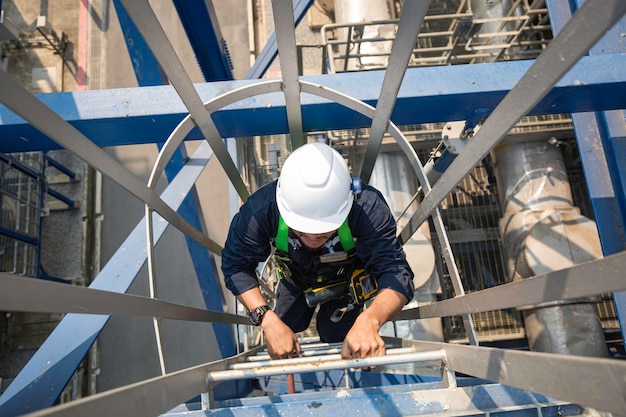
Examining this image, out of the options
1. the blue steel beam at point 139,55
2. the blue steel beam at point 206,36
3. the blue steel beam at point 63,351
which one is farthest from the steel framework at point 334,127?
the blue steel beam at point 206,36

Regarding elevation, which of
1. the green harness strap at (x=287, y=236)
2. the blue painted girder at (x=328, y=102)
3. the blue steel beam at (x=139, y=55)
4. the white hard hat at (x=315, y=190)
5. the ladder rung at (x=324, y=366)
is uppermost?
the blue steel beam at (x=139, y=55)

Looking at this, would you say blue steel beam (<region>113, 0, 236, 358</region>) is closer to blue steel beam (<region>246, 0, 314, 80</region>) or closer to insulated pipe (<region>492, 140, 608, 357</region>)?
blue steel beam (<region>246, 0, 314, 80</region>)

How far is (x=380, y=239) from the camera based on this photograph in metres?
2.01

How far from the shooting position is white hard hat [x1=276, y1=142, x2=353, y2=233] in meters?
1.87

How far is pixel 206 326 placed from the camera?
214 inches

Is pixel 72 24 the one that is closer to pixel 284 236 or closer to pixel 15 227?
Answer: pixel 15 227

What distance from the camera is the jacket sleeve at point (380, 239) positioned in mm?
1984

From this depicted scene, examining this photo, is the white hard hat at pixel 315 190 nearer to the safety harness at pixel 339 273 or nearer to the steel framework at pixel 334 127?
the safety harness at pixel 339 273

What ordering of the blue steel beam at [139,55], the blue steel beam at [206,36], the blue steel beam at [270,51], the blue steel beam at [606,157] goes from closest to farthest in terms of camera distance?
1. the blue steel beam at [606,157]
2. the blue steel beam at [139,55]
3. the blue steel beam at [206,36]
4. the blue steel beam at [270,51]

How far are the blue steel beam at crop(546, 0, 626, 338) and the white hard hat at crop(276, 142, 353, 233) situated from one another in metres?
1.67

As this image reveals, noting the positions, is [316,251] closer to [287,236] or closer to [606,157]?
[287,236]

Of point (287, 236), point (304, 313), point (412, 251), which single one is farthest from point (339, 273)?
point (412, 251)

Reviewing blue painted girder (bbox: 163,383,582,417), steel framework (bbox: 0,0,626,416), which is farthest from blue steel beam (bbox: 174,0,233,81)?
blue painted girder (bbox: 163,383,582,417)

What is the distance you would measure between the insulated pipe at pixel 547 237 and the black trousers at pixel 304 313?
2.02 m
